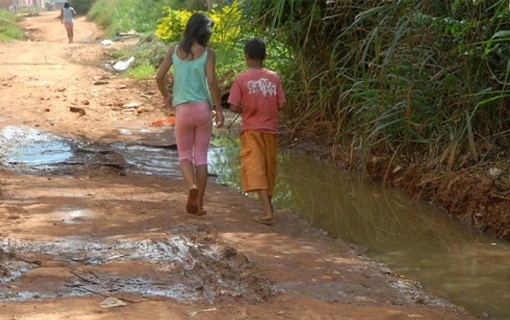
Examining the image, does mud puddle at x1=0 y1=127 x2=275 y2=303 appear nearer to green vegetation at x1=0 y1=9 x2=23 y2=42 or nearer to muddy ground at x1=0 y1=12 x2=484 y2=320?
muddy ground at x1=0 y1=12 x2=484 y2=320

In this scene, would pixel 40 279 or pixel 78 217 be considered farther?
pixel 78 217

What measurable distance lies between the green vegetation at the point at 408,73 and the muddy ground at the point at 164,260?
1.60 meters

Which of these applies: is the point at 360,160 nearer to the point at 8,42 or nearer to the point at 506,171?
the point at 506,171

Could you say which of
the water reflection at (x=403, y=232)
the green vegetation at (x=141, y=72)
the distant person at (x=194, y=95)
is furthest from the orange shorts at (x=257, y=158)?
the green vegetation at (x=141, y=72)

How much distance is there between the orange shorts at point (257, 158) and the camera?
22.7 feet

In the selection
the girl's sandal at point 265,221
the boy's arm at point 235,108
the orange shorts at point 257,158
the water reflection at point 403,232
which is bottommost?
the water reflection at point 403,232

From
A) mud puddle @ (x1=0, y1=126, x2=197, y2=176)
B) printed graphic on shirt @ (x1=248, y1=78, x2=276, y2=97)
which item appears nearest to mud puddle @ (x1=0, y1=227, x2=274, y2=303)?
printed graphic on shirt @ (x1=248, y1=78, x2=276, y2=97)

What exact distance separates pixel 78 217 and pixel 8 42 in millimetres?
20615

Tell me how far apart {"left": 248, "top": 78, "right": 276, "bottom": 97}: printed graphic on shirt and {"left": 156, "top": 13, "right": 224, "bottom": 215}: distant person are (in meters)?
0.26

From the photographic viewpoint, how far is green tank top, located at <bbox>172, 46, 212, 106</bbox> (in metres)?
6.77

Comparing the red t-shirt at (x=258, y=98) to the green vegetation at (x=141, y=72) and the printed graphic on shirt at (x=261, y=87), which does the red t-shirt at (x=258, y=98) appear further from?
the green vegetation at (x=141, y=72)

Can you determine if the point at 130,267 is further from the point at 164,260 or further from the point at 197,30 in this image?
the point at 197,30

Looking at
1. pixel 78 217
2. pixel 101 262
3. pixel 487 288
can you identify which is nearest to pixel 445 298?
pixel 487 288

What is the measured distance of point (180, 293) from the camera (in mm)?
4781
